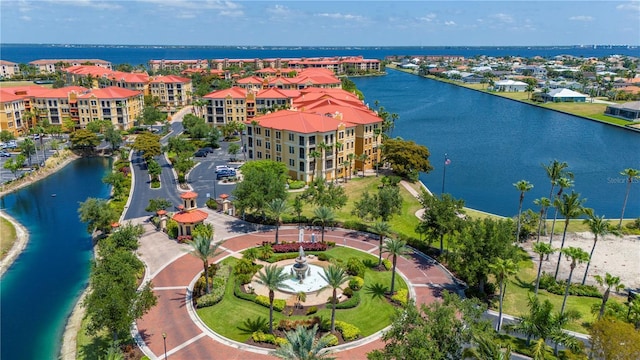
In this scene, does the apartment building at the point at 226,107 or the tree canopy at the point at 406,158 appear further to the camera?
the apartment building at the point at 226,107

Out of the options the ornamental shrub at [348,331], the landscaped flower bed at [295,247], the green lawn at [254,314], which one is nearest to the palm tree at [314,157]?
the landscaped flower bed at [295,247]

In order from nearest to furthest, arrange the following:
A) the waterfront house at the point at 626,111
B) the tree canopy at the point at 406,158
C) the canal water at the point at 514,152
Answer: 1. the tree canopy at the point at 406,158
2. the canal water at the point at 514,152
3. the waterfront house at the point at 626,111

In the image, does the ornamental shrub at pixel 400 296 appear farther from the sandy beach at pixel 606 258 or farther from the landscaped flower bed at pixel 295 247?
the sandy beach at pixel 606 258

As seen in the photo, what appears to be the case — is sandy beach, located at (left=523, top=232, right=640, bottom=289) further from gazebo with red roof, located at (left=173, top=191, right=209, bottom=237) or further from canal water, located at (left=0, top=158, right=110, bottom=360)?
canal water, located at (left=0, top=158, right=110, bottom=360)

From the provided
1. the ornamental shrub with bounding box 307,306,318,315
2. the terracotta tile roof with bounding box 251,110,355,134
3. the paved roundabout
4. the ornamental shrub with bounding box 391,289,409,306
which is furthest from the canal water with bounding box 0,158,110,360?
the terracotta tile roof with bounding box 251,110,355,134

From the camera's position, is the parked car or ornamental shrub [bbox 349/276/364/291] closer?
ornamental shrub [bbox 349/276/364/291]

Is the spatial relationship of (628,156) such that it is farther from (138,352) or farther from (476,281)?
(138,352)

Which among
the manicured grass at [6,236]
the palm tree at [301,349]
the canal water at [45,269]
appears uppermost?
the palm tree at [301,349]

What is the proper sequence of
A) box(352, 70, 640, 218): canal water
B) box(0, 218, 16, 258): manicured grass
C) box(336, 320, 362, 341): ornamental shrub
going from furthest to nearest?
1. box(352, 70, 640, 218): canal water
2. box(0, 218, 16, 258): manicured grass
3. box(336, 320, 362, 341): ornamental shrub
